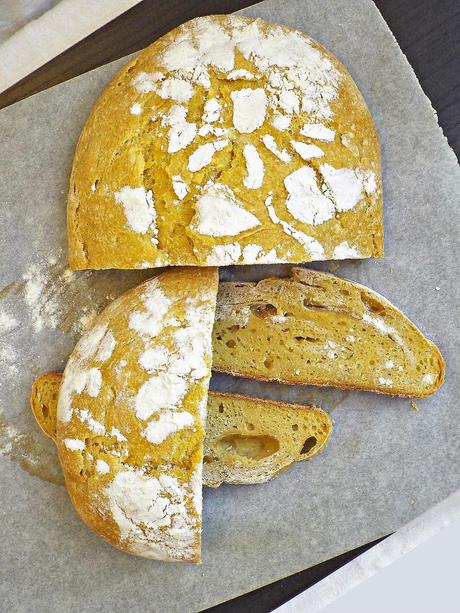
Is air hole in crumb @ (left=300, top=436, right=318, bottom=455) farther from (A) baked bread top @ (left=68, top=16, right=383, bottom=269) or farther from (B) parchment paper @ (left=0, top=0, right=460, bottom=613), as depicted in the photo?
(A) baked bread top @ (left=68, top=16, right=383, bottom=269)

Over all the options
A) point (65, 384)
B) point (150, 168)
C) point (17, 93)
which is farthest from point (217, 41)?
point (65, 384)

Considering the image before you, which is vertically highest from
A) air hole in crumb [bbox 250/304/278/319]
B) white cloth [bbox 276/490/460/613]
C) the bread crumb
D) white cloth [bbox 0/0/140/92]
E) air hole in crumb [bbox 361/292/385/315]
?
white cloth [bbox 0/0/140/92]

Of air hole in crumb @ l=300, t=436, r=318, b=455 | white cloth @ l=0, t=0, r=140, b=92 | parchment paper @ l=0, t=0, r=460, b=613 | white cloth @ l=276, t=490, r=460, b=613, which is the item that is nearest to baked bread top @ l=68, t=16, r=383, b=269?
parchment paper @ l=0, t=0, r=460, b=613

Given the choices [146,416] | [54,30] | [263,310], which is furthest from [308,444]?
[54,30]

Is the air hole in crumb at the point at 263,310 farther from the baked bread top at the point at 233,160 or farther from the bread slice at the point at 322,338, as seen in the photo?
the baked bread top at the point at 233,160

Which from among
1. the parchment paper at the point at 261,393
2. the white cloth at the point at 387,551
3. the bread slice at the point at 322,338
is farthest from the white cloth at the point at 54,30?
the white cloth at the point at 387,551
